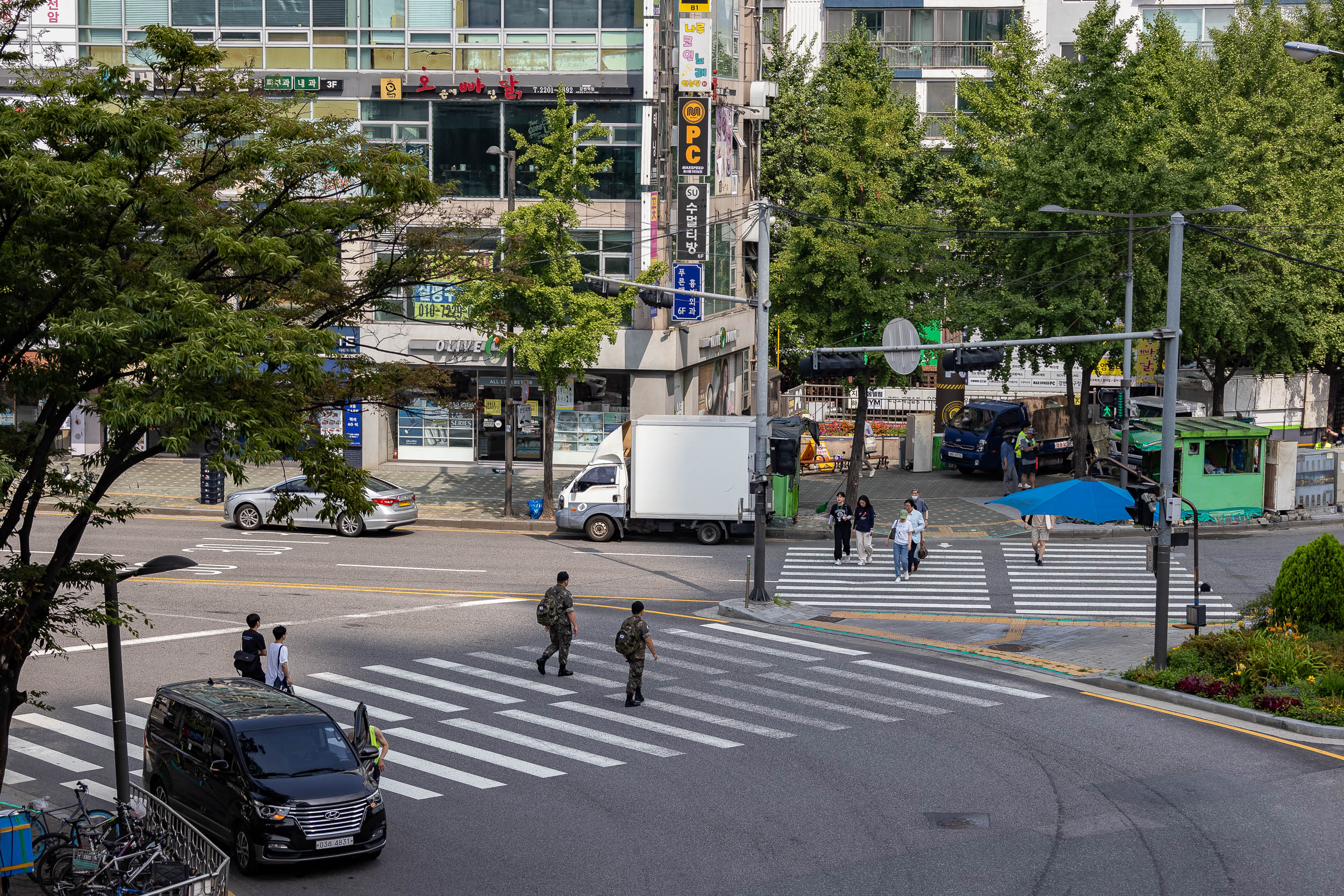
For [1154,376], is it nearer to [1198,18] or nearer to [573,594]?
[1198,18]

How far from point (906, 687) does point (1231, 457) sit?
20.4 m

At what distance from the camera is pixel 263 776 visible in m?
14.7

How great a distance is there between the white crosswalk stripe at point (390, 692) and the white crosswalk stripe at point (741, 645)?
5.44m

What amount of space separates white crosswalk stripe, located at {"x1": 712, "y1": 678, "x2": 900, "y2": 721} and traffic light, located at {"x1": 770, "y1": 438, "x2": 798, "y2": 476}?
22.1ft

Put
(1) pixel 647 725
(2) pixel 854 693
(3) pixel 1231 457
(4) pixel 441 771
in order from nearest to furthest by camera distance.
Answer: (4) pixel 441 771 → (1) pixel 647 725 → (2) pixel 854 693 → (3) pixel 1231 457

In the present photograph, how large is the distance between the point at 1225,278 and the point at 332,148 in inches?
1364

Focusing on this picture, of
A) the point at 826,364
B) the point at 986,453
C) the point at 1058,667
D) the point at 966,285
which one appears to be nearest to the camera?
the point at 1058,667

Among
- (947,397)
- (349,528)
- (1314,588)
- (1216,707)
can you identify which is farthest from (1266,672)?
(947,397)

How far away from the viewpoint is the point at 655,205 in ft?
143

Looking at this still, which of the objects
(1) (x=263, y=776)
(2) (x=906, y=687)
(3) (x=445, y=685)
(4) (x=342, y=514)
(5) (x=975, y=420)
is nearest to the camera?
(1) (x=263, y=776)

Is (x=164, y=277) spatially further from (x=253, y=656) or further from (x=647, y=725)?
(x=647, y=725)

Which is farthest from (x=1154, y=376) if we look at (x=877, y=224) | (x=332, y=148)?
(x=332, y=148)

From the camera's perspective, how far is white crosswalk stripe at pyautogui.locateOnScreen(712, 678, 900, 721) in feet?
65.9

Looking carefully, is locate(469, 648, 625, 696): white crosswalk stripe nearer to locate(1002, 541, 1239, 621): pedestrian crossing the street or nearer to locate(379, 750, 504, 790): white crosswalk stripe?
locate(379, 750, 504, 790): white crosswalk stripe
